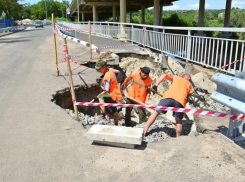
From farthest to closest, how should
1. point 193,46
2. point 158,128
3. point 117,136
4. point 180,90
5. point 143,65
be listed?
1. point 143,65
2. point 193,46
3. point 158,128
4. point 180,90
5. point 117,136

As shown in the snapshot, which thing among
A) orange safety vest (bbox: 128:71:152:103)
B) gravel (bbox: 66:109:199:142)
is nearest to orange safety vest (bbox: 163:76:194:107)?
gravel (bbox: 66:109:199:142)

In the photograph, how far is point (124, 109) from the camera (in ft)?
26.4

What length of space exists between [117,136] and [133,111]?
489 centimetres

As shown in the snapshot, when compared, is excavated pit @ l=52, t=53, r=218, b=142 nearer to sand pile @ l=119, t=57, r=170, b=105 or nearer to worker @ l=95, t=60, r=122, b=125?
sand pile @ l=119, t=57, r=170, b=105

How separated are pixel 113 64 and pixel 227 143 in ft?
21.9

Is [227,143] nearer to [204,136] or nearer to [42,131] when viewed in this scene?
[204,136]

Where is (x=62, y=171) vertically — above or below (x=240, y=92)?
below

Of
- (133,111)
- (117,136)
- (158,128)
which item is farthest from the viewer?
(133,111)

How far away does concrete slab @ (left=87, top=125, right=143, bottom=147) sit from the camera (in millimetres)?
3334

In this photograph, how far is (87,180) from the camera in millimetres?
2773

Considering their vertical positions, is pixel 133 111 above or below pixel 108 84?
below

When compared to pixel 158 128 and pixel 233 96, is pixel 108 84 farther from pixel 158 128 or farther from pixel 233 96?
Result: pixel 233 96

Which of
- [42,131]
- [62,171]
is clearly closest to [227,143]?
[62,171]

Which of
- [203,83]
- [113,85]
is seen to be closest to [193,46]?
[203,83]
